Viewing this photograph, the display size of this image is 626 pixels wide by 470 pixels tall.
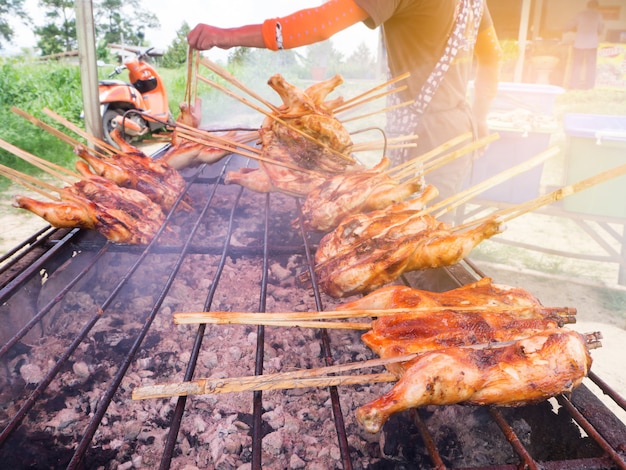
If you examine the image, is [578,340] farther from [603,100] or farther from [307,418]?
A: [603,100]

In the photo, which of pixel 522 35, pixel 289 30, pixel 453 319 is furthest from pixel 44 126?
pixel 522 35

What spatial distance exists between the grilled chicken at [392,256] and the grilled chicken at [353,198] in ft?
1.74

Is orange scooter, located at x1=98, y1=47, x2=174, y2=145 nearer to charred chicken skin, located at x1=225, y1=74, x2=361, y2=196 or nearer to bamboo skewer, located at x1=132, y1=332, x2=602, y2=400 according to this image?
charred chicken skin, located at x1=225, y1=74, x2=361, y2=196

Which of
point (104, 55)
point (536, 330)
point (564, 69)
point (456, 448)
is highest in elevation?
point (104, 55)

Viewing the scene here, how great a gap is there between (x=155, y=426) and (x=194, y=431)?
7.4 inches

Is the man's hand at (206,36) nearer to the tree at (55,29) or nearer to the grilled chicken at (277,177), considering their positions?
the grilled chicken at (277,177)

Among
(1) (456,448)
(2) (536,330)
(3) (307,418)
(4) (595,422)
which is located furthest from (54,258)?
(4) (595,422)

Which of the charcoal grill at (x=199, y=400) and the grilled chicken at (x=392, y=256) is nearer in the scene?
the charcoal grill at (x=199, y=400)

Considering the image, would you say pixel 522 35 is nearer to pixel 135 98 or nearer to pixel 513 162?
pixel 513 162

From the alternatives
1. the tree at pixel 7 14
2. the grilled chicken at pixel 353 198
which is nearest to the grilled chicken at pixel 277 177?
the grilled chicken at pixel 353 198

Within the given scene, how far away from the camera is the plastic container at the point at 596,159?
4.94m

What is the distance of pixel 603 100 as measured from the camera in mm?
14039

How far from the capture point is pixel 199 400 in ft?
6.59

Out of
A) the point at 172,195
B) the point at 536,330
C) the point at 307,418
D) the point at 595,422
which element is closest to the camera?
the point at 595,422
